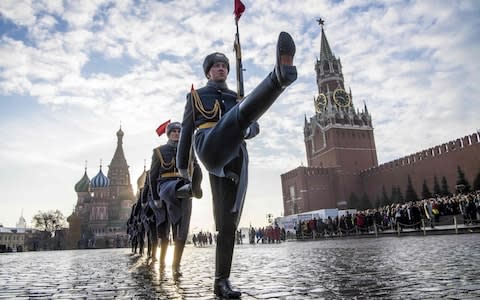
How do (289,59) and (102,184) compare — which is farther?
(102,184)

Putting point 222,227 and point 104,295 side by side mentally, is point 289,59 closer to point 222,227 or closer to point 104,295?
point 222,227

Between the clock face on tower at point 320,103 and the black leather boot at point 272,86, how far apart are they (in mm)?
68458

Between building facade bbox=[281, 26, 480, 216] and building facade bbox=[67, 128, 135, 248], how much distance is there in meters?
33.5

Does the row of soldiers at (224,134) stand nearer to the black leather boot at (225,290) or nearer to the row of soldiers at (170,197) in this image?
the black leather boot at (225,290)

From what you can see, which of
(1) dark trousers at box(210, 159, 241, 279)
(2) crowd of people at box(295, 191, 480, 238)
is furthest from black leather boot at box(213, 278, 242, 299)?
(2) crowd of people at box(295, 191, 480, 238)

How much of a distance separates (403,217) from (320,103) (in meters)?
52.5

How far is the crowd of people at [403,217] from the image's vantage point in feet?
60.1

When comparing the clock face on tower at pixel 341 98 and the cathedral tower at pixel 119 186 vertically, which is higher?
the clock face on tower at pixel 341 98

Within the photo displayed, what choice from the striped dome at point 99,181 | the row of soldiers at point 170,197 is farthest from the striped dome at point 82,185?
the row of soldiers at point 170,197

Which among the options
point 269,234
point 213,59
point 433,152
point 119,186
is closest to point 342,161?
point 433,152

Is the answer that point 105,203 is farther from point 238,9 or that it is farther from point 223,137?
point 223,137

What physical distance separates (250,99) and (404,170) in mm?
56805

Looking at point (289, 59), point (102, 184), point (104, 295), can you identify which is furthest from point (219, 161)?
point (102, 184)

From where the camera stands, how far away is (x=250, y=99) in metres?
2.34
